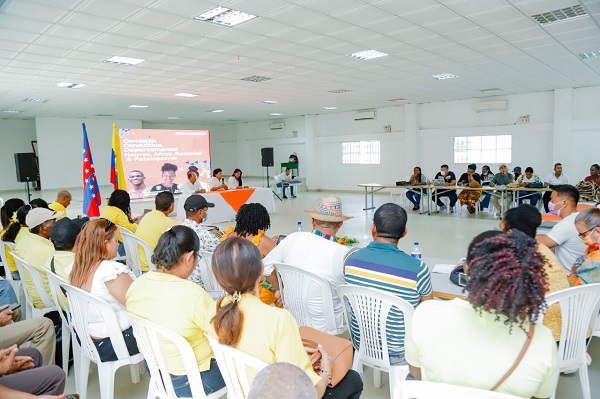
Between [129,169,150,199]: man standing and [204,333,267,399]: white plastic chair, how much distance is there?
33.8 ft

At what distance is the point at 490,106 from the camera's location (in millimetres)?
11492

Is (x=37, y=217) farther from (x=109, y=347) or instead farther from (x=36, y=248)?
(x=109, y=347)

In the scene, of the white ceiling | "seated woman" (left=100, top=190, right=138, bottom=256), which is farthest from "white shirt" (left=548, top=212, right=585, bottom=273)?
"seated woman" (left=100, top=190, right=138, bottom=256)

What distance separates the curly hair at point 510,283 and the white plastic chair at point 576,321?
2.99 feet

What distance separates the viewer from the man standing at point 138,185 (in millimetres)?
10883

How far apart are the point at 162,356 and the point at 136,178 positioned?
10085 millimetres

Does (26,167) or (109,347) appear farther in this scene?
(26,167)

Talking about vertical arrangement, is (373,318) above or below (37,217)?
below

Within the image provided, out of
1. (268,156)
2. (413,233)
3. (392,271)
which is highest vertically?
(268,156)

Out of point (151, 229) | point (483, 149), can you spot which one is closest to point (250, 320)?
point (151, 229)

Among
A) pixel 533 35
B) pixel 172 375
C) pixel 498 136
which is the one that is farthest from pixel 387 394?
pixel 498 136

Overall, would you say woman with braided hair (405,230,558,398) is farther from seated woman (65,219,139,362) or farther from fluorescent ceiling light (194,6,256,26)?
fluorescent ceiling light (194,6,256,26)

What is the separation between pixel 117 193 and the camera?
4.61m

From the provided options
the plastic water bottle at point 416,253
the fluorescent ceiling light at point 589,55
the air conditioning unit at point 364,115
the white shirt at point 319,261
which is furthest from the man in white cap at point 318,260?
the air conditioning unit at point 364,115
